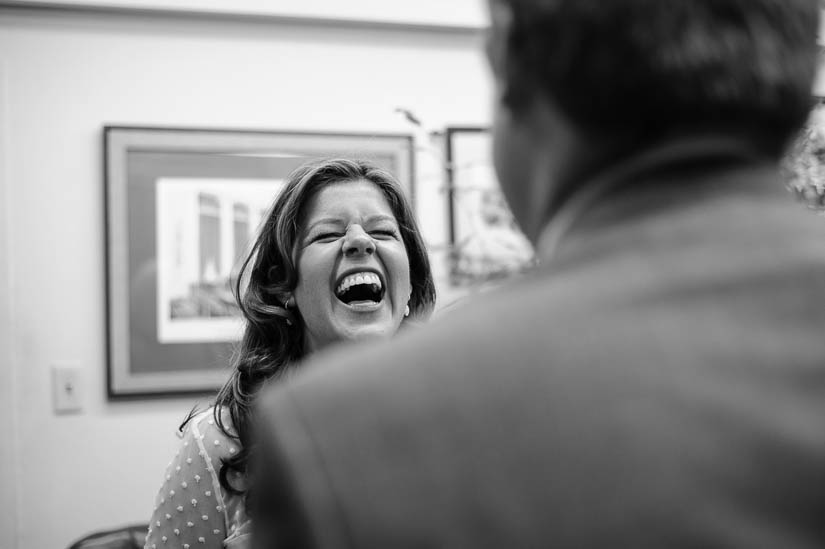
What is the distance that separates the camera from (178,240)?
A: 267 centimetres

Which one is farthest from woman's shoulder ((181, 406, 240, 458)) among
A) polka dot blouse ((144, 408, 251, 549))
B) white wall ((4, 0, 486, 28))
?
white wall ((4, 0, 486, 28))

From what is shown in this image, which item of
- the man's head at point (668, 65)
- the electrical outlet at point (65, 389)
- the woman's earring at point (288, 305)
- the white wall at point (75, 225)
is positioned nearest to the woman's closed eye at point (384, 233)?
the woman's earring at point (288, 305)

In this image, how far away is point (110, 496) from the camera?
8.55 ft

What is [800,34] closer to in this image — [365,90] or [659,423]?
[659,423]

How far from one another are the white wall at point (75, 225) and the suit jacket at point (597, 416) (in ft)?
7.84

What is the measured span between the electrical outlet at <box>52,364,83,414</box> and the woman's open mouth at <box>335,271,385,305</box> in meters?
1.44

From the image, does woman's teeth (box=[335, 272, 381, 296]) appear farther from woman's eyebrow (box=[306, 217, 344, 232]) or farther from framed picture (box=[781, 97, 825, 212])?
framed picture (box=[781, 97, 825, 212])

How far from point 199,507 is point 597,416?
1.06 meters

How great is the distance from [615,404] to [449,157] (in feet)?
8.39

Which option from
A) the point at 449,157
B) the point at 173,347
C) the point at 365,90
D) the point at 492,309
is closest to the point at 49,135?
the point at 173,347

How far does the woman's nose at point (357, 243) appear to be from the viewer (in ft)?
4.96

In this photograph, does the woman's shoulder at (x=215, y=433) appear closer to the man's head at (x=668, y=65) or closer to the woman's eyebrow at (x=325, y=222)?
the woman's eyebrow at (x=325, y=222)

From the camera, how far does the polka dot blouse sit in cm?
131

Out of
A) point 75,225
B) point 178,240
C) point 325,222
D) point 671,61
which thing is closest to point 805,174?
point 325,222
